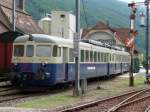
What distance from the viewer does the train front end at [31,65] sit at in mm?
25312

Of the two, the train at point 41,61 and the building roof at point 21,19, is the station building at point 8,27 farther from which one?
the train at point 41,61

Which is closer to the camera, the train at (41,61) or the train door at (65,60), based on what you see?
the train at (41,61)

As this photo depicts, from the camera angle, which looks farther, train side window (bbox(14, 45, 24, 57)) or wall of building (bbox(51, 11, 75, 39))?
wall of building (bbox(51, 11, 75, 39))

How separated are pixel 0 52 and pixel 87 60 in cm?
534

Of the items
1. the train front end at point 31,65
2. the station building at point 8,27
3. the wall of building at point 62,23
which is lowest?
the train front end at point 31,65

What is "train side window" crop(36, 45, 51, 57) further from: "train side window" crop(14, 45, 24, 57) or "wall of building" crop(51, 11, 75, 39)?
"wall of building" crop(51, 11, 75, 39)

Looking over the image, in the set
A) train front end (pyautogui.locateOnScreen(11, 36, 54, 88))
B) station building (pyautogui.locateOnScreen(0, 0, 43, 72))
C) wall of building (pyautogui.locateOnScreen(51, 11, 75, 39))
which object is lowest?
train front end (pyautogui.locateOnScreen(11, 36, 54, 88))

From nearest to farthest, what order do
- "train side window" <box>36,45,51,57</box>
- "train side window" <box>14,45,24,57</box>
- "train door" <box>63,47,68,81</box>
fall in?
1. "train side window" <box>36,45,51,57</box>
2. "train side window" <box>14,45,24,57</box>
3. "train door" <box>63,47,68,81</box>

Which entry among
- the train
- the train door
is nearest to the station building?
the train

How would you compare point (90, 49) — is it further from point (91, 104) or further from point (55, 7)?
point (55, 7)

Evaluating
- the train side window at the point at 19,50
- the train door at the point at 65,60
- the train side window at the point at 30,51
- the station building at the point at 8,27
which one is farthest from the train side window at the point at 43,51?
the station building at the point at 8,27

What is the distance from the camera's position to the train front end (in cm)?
2531

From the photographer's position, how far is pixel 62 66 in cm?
2666

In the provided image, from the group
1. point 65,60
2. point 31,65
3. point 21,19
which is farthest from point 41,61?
point 21,19
